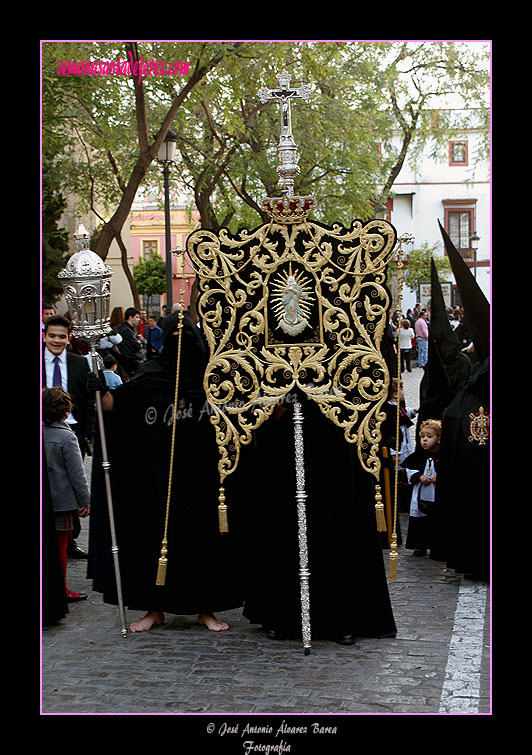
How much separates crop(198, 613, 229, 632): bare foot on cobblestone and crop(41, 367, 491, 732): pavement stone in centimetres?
5

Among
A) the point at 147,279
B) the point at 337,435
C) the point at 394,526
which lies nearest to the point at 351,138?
the point at 394,526

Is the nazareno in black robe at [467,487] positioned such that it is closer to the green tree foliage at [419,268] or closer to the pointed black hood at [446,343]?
the pointed black hood at [446,343]

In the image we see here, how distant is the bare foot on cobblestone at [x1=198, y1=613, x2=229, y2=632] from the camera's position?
6.14 metres

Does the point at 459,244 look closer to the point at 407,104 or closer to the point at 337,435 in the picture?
the point at 407,104

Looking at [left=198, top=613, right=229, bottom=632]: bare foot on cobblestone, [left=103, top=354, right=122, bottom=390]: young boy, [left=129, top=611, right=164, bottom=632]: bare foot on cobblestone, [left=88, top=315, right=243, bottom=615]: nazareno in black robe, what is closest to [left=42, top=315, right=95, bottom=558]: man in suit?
[left=103, top=354, right=122, bottom=390]: young boy

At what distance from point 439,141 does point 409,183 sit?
31.4 m

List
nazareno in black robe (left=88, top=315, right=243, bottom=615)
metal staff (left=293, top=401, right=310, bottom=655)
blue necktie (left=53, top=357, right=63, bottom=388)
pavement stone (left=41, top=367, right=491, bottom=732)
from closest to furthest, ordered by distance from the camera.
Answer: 1. pavement stone (left=41, top=367, right=491, bottom=732)
2. metal staff (left=293, top=401, right=310, bottom=655)
3. nazareno in black robe (left=88, top=315, right=243, bottom=615)
4. blue necktie (left=53, top=357, right=63, bottom=388)

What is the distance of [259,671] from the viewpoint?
536 centimetres

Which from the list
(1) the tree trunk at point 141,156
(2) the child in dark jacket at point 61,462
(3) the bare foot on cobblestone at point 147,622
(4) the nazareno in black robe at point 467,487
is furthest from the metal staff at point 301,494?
(1) the tree trunk at point 141,156

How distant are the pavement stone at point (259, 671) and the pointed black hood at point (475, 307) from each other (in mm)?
2008

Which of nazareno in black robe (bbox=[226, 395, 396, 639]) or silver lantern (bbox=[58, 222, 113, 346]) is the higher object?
silver lantern (bbox=[58, 222, 113, 346])

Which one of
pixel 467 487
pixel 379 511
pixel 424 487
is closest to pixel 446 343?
pixel 424 487

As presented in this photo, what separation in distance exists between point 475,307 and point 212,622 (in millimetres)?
3209

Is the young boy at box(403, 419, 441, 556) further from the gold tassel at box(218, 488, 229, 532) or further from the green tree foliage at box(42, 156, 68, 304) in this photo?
the green tree foliage at box(42, 156, 68, 304)
